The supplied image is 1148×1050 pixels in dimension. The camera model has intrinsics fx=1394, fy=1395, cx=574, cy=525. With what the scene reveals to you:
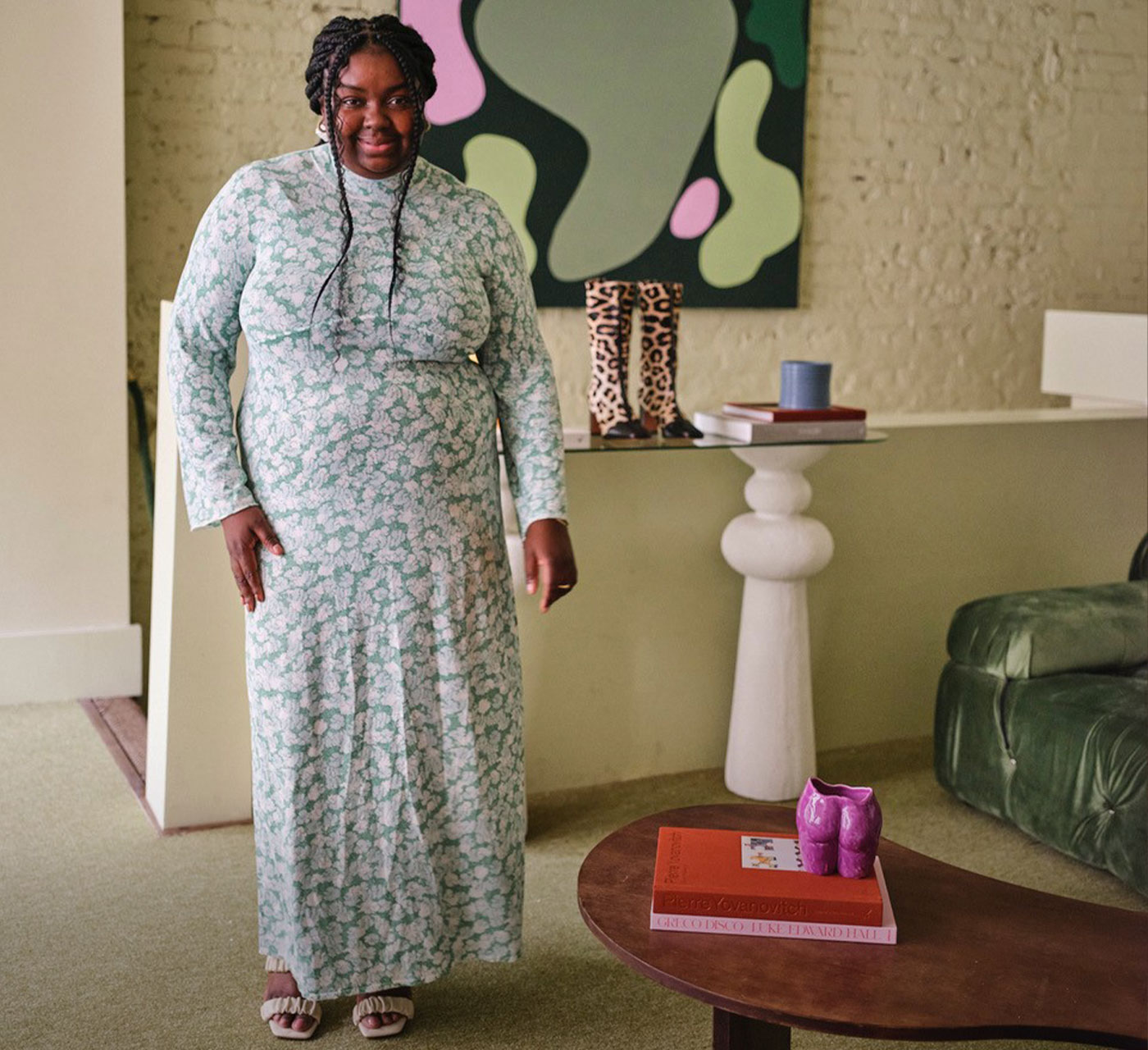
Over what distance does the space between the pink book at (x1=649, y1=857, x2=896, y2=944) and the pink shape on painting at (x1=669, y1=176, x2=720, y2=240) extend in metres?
4.20

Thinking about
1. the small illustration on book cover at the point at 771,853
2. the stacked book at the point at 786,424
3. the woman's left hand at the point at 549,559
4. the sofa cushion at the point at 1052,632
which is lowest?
the small illustration on book cover at the point at 771,853

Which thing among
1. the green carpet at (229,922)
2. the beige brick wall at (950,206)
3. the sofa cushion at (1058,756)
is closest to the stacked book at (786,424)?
the sofa cushion at (1058,756)

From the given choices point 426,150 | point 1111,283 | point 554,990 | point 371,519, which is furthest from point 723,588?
point 1111,283

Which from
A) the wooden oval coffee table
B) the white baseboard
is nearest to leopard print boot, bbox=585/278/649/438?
the wooden oval coffee table

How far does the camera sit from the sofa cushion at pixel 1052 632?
122 inches

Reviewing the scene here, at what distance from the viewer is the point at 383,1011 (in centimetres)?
226

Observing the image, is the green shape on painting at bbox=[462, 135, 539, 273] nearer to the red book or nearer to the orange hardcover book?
the red book

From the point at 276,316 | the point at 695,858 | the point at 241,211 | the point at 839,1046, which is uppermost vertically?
the point at 241,211

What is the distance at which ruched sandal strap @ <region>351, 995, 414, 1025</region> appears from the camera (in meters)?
2.26

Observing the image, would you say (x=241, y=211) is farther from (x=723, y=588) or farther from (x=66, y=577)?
(x=66, y=577)

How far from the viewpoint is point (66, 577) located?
422 centimetres

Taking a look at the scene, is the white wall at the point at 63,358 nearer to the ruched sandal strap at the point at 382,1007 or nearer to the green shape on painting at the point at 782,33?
the ruched sandal strap at the point at 382,1007

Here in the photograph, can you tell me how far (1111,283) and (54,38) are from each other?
4846mm

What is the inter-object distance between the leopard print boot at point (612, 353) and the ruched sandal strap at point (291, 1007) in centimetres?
137
